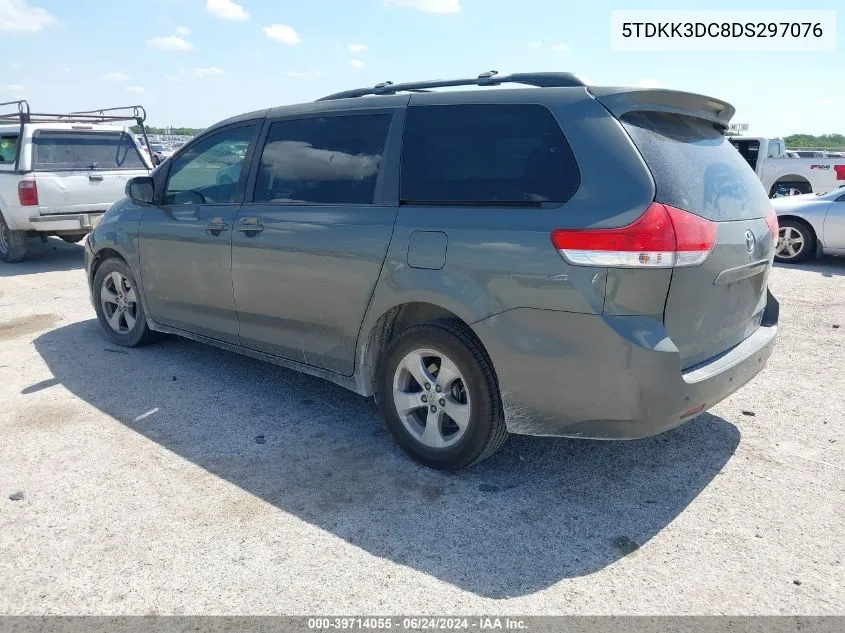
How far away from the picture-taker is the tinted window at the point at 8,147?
999 centimetres

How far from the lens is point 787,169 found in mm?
16578

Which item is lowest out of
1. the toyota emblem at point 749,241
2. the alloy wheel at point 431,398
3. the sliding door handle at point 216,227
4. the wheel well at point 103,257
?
the alloy wheel at point 431,398

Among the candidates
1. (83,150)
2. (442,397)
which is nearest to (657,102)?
(442,397)

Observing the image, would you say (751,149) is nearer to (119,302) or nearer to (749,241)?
(749,241)

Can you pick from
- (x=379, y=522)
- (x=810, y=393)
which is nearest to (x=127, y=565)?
(x=379, y=522)

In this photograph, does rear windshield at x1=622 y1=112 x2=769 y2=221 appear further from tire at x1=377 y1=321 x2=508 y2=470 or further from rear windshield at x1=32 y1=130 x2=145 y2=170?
rear windshield at x1=32 y1=130 x2=145 y2=170

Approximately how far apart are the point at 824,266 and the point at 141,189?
888 cm

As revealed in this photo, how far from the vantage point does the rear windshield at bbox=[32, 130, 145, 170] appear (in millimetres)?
9758

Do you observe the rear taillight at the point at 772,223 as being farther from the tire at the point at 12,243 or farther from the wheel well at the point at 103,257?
the tire at the point at 12,243

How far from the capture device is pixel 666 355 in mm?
2938

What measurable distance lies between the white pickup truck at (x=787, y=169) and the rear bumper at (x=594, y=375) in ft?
47.6

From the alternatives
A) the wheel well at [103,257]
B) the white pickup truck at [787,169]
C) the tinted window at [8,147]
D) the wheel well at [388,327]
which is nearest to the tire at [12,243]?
the tinted window at [8,147]

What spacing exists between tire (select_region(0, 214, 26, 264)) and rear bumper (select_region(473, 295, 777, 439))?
896 cm

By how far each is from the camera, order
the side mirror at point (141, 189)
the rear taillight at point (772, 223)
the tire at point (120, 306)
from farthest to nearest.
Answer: the tire at point (120, 306) < the side mirror at point (141, 189) < the rear taillight at point (772, 223)
